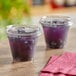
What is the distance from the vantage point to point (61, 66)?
3.57ft

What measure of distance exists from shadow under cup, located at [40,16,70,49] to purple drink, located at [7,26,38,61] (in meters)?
0.16

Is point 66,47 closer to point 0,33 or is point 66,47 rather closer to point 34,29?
point 34,29

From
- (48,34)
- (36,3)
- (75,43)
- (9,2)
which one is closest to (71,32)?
(75,43)

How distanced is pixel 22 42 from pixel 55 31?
235 mm

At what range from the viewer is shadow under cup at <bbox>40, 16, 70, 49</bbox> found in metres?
1.33

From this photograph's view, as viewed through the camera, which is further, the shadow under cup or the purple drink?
the shadow under cup

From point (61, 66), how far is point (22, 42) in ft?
0.59

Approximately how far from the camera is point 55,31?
4.37 ft

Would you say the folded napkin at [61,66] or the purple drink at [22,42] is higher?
the purple drink at [22,42]

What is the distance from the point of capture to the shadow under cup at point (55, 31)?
4.38ft

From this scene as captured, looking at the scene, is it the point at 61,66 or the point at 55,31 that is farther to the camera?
the point at 55,31

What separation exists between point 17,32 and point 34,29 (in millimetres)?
68

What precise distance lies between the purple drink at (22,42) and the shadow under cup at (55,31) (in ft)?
0.53

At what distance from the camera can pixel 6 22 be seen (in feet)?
6.81
